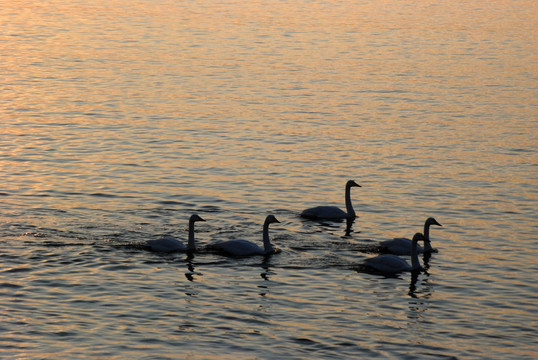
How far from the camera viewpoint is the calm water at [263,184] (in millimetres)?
21812

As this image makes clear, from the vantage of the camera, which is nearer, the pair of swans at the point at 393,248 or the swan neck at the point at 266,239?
the pair of swans at the point at 393,248

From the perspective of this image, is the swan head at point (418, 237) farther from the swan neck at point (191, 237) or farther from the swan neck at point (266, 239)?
the swan neck at point (191, 237)

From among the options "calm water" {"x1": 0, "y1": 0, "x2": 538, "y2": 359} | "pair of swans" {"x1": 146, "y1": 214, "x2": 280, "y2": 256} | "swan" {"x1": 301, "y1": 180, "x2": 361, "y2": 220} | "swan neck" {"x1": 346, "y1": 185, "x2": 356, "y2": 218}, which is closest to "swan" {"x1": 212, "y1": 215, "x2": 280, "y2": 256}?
"pair of swans" {"x1": 146, "y1": 214, "x2": 280, "y2": 256}

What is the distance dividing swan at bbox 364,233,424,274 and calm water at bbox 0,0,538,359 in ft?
1.36

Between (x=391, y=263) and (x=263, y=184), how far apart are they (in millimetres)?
8542

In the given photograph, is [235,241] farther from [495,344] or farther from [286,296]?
[495,344]

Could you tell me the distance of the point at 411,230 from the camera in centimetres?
2894

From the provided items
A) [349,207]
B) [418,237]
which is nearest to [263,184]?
[349,207]

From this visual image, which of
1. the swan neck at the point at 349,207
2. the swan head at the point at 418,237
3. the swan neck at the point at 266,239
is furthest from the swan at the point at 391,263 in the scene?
the swan neck at the point at 349,207

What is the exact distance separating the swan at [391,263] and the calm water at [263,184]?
0.41 m

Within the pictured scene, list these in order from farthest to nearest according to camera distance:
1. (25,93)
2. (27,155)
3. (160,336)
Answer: (25,93), (27,155), (160,336)

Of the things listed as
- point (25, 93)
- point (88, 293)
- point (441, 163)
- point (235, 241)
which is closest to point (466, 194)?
point (441, 163)

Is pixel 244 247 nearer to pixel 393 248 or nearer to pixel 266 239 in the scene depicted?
pixel 266 239

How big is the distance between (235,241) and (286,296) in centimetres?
300
